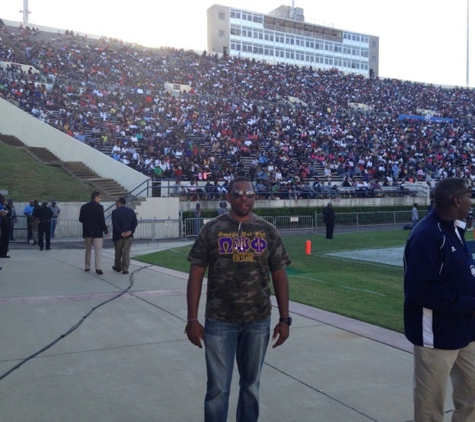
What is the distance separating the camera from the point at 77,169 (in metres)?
24.5

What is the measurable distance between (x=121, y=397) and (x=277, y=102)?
39429mm

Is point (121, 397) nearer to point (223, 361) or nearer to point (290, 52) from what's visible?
point (223, 361)

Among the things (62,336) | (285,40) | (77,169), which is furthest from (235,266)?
(285,40)

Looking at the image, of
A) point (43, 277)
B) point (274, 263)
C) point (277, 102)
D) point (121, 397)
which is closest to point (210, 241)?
point (274, 263)

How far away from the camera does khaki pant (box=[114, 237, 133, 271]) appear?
10.9 m

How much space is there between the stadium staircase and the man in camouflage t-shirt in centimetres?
1915

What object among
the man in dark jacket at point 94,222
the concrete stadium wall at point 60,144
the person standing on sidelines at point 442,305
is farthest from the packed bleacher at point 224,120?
the person standing on sidelines at point 442,305

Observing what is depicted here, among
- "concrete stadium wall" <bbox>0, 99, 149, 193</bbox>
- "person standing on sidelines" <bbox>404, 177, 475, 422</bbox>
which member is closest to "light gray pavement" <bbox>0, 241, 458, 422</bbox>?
"person standing on sidelines" <bbox>404, 177, 475, 422</bbox>

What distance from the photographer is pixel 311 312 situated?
7668 millimetres

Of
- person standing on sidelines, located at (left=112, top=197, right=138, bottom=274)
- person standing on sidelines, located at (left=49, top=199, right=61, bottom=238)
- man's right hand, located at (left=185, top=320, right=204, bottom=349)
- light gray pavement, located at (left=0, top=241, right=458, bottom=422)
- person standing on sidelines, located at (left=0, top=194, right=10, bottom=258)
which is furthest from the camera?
person standing on sidelines, located at (left=49, top=199, right=61, bottom=238)

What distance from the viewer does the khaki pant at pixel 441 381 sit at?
3.24 metres

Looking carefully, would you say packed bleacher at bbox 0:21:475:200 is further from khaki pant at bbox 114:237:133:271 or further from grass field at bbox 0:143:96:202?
khaki pant at bbox 114:237:133:271

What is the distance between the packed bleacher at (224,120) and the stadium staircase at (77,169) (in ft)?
5.29

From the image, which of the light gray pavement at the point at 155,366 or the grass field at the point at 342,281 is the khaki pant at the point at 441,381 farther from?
the grass field at the point at 342,281
